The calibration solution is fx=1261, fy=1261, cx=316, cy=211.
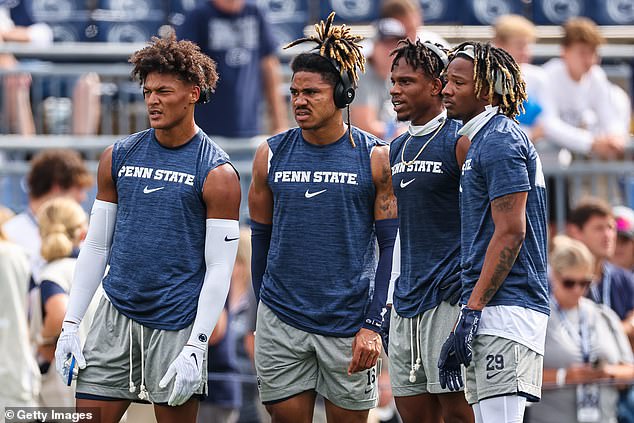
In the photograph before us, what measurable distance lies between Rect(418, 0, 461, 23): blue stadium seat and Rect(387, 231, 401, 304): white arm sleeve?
27.6 feet

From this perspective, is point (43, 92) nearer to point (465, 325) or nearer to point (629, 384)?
point (629, 384)

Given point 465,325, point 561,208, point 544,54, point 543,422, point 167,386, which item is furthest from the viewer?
point 544,54

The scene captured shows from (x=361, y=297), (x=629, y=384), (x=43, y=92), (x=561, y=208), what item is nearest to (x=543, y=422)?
(x=629, y=384)

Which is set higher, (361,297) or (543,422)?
(361,297)

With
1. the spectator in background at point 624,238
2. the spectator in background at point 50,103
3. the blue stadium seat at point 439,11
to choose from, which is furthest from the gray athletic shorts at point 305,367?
the blue stadium seat at point 439,11

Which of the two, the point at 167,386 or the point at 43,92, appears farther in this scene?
the point at 43,92

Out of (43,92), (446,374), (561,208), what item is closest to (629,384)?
(561,208)

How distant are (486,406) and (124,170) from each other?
7.17 ft

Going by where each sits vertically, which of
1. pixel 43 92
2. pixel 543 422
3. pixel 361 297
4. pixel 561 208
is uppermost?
pixel 43 92

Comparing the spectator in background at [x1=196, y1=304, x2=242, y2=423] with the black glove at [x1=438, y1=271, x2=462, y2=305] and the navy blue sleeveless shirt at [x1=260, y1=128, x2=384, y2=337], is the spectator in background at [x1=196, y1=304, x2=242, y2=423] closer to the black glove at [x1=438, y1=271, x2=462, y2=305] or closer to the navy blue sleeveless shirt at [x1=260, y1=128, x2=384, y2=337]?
the navy blue sleeveless shirt at [x1=260, y1=128, x2=384, y2=337]

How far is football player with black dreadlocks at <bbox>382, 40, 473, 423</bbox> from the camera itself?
21.3ft

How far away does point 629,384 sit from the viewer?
32.0 ft

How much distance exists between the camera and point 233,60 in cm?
1133

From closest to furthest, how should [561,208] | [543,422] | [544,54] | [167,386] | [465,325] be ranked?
[465,325], [167,386], [543,422], [561,208], [544,54]
